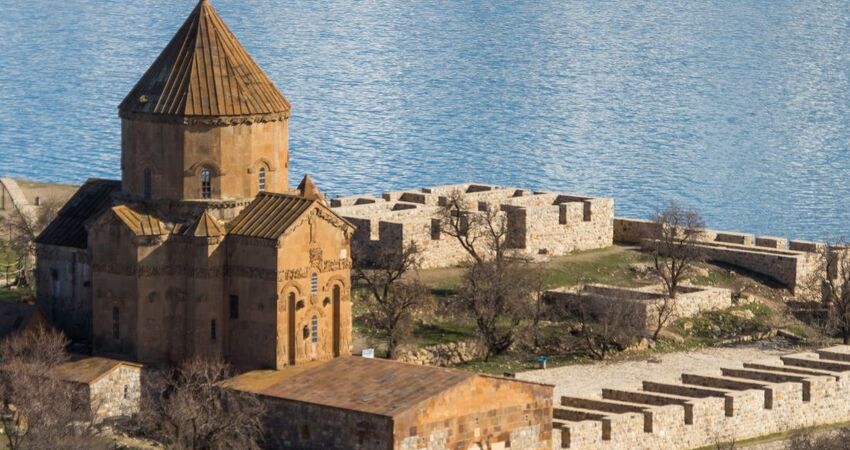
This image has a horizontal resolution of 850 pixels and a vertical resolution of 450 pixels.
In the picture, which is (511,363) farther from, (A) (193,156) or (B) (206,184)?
(A) (193,156)

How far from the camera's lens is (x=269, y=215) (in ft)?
217

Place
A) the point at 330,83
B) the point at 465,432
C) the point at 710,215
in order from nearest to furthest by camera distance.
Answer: the point at 465,432 < the point at 710,215 < the point at 330,83

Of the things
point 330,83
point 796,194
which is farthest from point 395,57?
point 796,194

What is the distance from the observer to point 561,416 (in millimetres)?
66250

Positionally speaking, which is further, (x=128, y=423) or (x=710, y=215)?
(x=710, y=215)

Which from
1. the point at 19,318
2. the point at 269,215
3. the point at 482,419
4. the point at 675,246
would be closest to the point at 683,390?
the point at 482,419

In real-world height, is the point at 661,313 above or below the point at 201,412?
above

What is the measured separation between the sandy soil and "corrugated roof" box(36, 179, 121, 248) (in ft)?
35.8

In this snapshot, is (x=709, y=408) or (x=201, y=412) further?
(x=709, y=408)

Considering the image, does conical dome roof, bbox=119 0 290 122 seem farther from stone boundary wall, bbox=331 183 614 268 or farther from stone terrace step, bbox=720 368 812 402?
stone boundary wall, bbox=331 183 614 268

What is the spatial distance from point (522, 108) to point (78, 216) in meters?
84.7

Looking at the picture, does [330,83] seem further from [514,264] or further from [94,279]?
[94,279]

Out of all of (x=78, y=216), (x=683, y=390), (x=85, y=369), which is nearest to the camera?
(x=85, y=369)

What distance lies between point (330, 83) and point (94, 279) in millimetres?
96186
